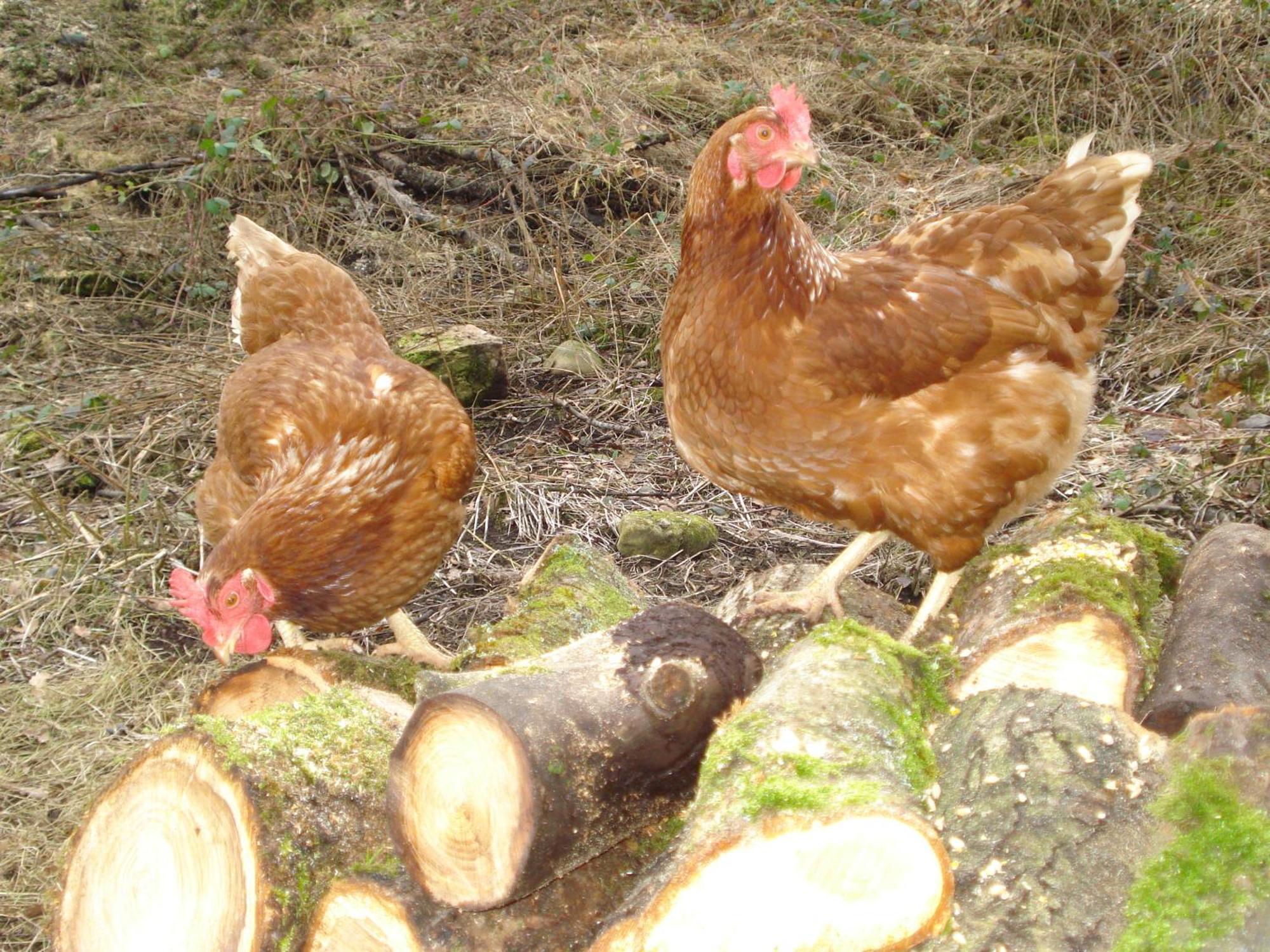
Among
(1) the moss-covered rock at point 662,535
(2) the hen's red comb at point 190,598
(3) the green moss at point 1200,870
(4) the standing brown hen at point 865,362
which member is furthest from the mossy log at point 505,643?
(3) the green moss at point 1200,870

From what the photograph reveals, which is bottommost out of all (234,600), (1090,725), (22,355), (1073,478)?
(22,355)

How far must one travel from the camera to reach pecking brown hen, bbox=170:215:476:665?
283cm

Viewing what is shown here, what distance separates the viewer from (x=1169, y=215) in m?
6.08

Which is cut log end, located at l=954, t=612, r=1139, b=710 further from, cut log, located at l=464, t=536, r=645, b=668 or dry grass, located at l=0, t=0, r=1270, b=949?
dry grass, located at l=0, t=0, r=1270, b=949

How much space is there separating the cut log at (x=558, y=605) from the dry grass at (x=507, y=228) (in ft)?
2.46

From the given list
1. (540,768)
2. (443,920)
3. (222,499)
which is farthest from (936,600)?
(222,499)

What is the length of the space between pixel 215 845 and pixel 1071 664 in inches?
79.0

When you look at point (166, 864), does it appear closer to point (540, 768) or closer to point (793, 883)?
point (540, 768)

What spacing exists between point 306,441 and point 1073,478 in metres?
3.53

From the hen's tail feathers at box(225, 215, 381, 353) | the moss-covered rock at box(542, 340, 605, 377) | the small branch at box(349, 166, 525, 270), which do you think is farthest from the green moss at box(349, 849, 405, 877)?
the small branch at box(349, 166, 525, 270)

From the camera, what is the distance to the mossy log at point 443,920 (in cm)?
189

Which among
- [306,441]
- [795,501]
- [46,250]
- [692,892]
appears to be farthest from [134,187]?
[692,892]

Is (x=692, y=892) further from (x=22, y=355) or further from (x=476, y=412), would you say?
(x=22, y=355)

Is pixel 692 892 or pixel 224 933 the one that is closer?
pixel 692 892
